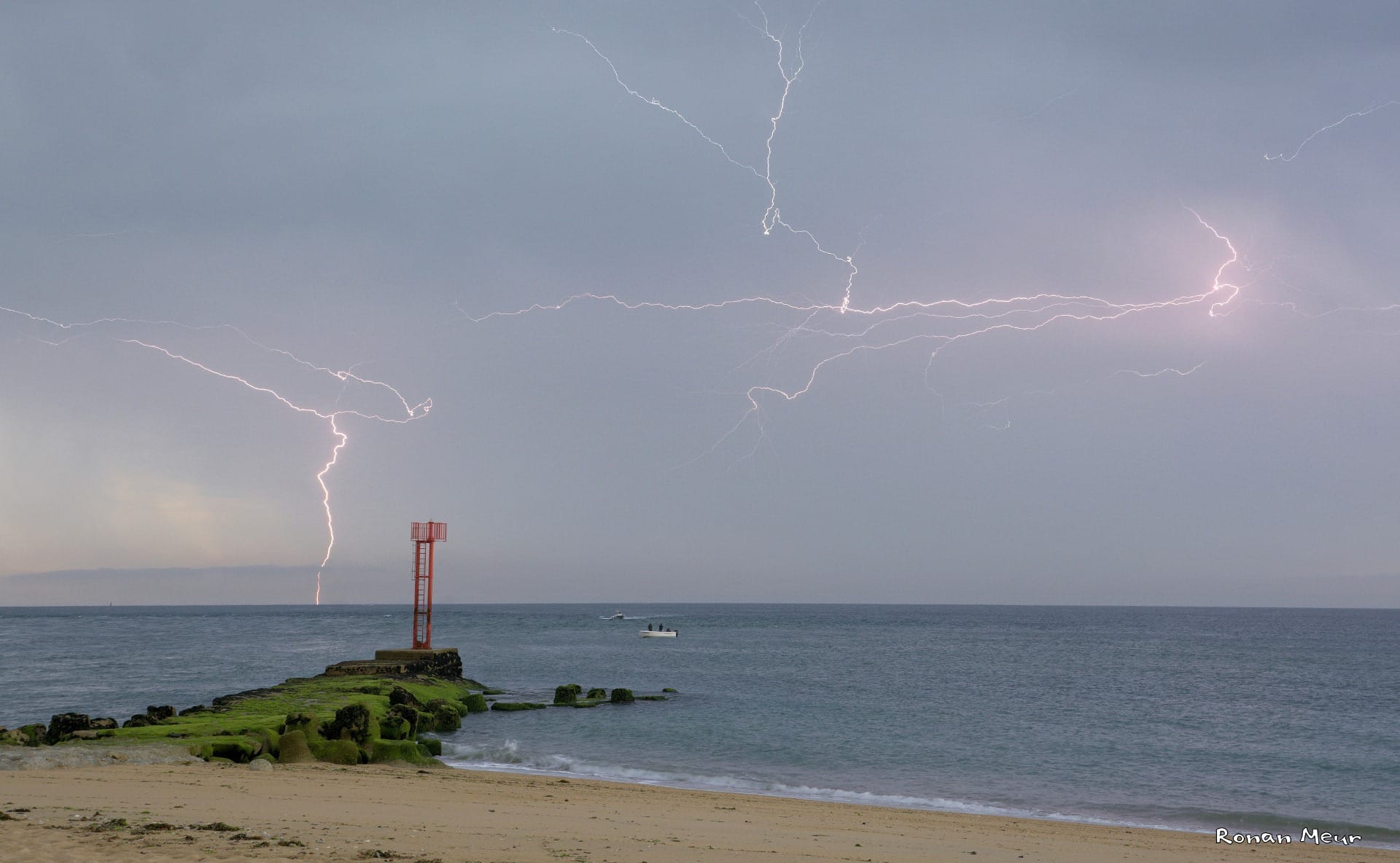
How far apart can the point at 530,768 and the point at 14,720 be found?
24.9 metres

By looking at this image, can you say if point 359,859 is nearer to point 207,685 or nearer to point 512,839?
point 512,839

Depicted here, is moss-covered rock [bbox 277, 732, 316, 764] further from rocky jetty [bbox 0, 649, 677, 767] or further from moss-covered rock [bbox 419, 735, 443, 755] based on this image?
moss-covered rock [bbox 419, 735, 443, 755]

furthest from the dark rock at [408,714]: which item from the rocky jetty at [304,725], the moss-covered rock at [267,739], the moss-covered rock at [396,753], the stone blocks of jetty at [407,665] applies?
the stone blocks of jetty at [407,665]

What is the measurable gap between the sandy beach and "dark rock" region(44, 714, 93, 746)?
6590 mm

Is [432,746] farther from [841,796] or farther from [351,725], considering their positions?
[841,796]

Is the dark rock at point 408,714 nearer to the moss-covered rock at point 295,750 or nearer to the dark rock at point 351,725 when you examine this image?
the dark rock at point 351,725

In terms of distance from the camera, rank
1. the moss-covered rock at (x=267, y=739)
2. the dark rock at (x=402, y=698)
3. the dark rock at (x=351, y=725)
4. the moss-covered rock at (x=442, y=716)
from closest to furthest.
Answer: the moss-covered rock at (x=267, y=739)
the dark rock at (x=351, y=725)
the moss-covered rock at (x=442, y=716)
the dark rock at (x=402, y=698)

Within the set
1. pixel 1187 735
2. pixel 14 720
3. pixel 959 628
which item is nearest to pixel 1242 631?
pixel 959 628

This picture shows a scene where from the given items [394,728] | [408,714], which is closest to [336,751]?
[394,728]

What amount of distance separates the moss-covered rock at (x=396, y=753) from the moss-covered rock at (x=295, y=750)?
1.54 metres

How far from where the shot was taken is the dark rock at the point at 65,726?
24938mm

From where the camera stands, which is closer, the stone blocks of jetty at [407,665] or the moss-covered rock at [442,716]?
the moss-covered rock at [442,716]

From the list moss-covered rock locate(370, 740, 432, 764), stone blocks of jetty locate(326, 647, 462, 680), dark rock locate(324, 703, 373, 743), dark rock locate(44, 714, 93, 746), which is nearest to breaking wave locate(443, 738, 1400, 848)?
moss-covered rock locate(370, 740, 432, 764)

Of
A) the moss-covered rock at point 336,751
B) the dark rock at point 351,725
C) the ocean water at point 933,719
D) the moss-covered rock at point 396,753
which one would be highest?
the dark rock at point 351,725
